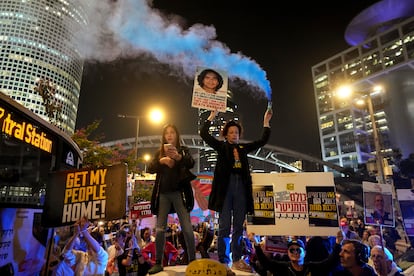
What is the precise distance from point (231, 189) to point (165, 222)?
101 centimetres

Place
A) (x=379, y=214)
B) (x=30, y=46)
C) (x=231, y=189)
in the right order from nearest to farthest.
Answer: (x=231, y=189), (x=379, y=214), (x=30, y=46)

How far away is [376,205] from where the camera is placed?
7418mm

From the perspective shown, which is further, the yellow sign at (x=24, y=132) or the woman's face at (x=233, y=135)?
the woman's face at (x=233, y=135)

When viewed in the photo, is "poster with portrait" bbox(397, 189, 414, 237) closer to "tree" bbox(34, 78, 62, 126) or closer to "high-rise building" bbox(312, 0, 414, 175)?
"tree" bbox(34, 78, 62, 126)

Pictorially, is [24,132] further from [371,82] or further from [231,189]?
[371,82]

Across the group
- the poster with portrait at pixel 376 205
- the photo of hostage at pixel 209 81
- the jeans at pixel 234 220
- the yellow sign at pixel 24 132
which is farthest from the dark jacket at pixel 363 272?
the yellow sign at pixel 24 132

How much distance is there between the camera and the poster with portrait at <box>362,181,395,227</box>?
7289 mm

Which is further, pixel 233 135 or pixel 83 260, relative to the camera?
pixel 83 260

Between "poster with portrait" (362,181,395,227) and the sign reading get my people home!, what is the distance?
586cm

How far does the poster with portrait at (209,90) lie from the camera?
489 cm

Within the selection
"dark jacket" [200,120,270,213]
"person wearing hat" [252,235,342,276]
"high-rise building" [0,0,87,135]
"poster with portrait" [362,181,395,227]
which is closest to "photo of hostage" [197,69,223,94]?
"dark jacket" [200,120,270,213]

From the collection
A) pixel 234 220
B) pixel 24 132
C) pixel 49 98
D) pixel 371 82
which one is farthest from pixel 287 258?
pixel 371 82

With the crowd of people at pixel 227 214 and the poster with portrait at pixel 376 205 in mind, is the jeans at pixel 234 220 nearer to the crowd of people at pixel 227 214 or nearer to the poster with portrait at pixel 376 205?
the crowd of people at pixel 227 214

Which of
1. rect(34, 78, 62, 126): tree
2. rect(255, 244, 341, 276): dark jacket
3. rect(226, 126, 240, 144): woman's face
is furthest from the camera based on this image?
rect(34, 78, 62, 126): tree
